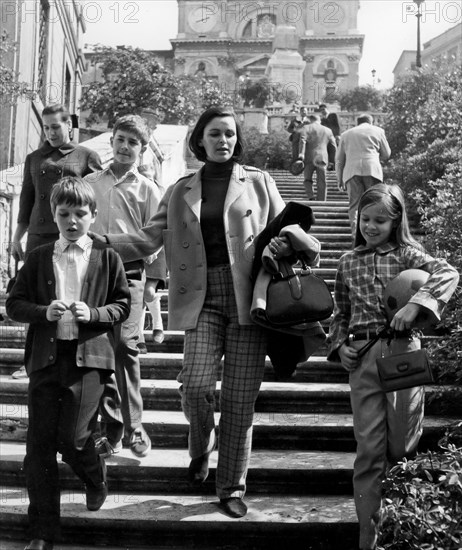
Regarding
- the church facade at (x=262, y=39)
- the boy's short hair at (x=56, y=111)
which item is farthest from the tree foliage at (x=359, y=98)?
the boy's short hair at (x=56, y=111)

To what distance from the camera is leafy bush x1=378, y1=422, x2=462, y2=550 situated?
10.8ft

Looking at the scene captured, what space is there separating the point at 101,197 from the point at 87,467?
1776 mm

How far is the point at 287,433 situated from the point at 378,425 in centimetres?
135

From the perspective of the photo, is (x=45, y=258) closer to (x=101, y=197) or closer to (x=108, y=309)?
(x=108, y=309)

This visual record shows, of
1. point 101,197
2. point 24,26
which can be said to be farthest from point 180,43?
point 101,197

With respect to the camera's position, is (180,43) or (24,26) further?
(180,43)

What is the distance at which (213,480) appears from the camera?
15.2 feet

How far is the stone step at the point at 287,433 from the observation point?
16.9 feet

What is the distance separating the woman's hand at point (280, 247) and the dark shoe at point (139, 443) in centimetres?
151

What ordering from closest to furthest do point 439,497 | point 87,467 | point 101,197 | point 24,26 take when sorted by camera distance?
point 439,497, point 87,467, point 101,197, point 24,26

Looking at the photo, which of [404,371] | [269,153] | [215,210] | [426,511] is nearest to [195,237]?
[215,210]

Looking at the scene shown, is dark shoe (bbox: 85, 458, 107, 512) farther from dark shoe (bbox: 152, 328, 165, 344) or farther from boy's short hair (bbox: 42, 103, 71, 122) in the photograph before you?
boy's short hair (bbox: 42, 103, 71, 122)

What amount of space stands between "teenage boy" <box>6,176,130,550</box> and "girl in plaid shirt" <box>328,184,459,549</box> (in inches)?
45.5

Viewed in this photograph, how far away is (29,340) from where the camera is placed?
4.12 metres
